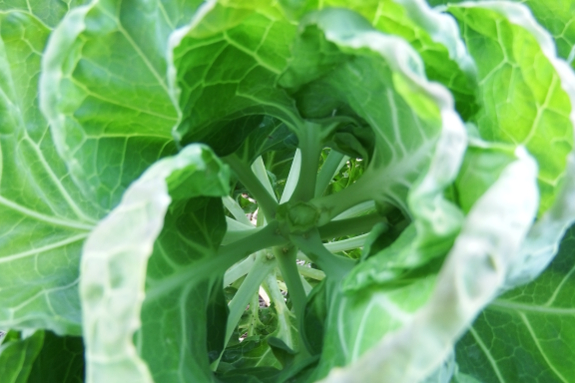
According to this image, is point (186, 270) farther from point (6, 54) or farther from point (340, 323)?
point (6, 54)

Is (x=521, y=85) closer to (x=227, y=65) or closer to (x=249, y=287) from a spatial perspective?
(x=227, y=65)

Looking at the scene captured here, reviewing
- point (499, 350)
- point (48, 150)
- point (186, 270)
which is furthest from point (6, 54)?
point (499, 350)

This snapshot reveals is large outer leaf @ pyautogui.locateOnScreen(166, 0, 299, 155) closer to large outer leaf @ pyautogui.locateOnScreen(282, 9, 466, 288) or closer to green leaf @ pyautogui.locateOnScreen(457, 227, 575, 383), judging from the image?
large outer leaf @ pyautogui.locateOnScreen(282, 9, 466, 288)

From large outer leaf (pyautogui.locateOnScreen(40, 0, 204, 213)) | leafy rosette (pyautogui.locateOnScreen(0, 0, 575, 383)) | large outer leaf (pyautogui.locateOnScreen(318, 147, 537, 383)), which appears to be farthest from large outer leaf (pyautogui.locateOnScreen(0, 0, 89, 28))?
large outer leaf (pyautogui.locateOnScreen(318, 147, 537, 383))

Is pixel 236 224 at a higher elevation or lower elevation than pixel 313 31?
lower

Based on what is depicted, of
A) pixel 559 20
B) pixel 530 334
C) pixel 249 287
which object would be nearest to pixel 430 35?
pixel 559 20

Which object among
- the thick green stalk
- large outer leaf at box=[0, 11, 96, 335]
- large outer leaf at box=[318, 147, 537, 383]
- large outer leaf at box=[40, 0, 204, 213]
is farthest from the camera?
the thick green stalk
